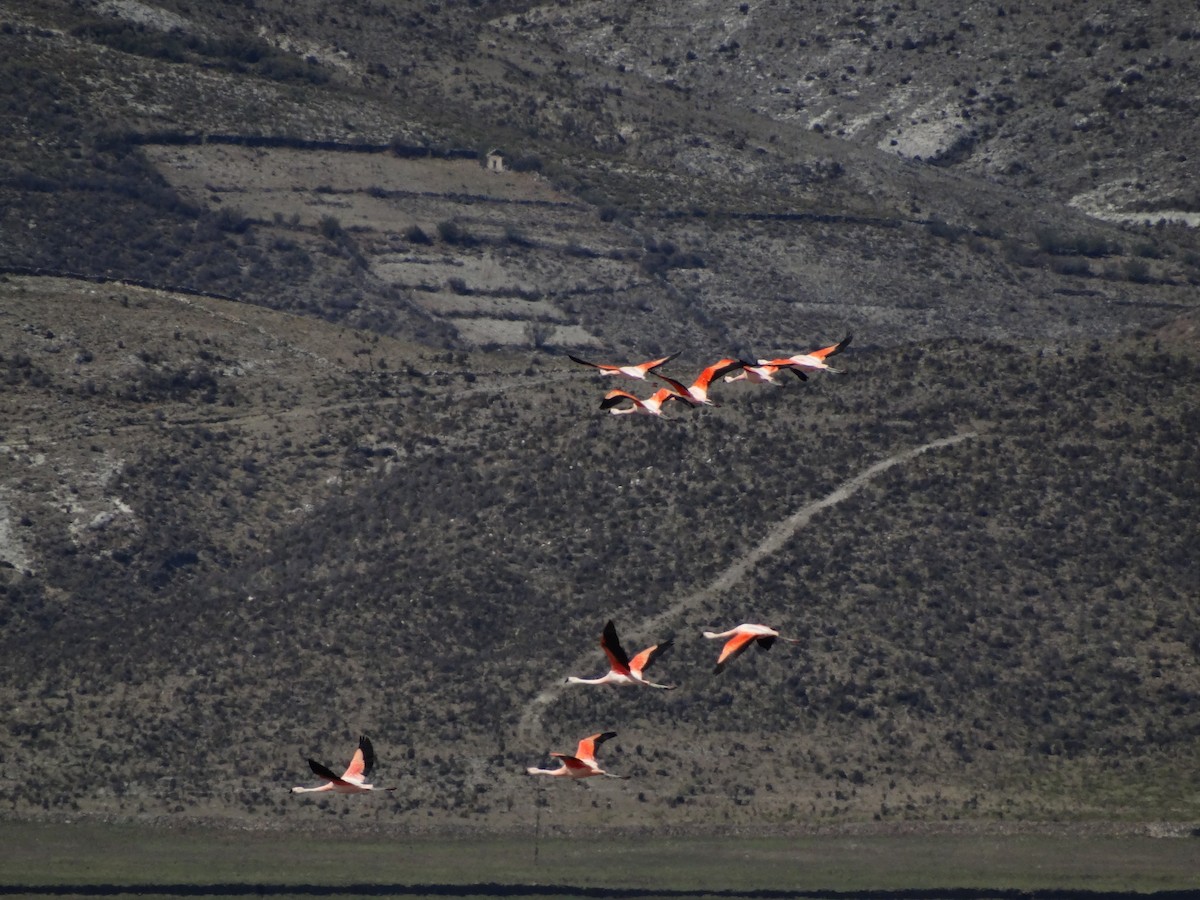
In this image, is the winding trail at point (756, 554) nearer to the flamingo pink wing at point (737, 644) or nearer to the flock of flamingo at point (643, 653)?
the flock of flamingo at point (643, 653)

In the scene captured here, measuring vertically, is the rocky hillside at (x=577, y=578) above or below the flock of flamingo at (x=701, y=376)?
below

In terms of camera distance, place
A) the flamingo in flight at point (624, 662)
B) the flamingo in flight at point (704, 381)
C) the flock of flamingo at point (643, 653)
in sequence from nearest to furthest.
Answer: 1. the flock of flamingo at point (643, 653)
2. the flamingo in flight at point (624, 662)
3. the flamingo in flight at point (704, 381)

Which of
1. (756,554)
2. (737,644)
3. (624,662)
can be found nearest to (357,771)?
(624,662)

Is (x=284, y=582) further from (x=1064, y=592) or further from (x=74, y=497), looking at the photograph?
(x=1064, y=592)

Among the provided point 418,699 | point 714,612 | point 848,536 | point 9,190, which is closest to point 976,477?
point 848,536

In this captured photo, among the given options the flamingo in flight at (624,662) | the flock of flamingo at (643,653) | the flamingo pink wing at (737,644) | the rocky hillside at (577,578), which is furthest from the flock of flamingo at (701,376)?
the rocky hillside at (577,578)

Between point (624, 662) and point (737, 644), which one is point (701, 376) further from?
point (737, 644)
